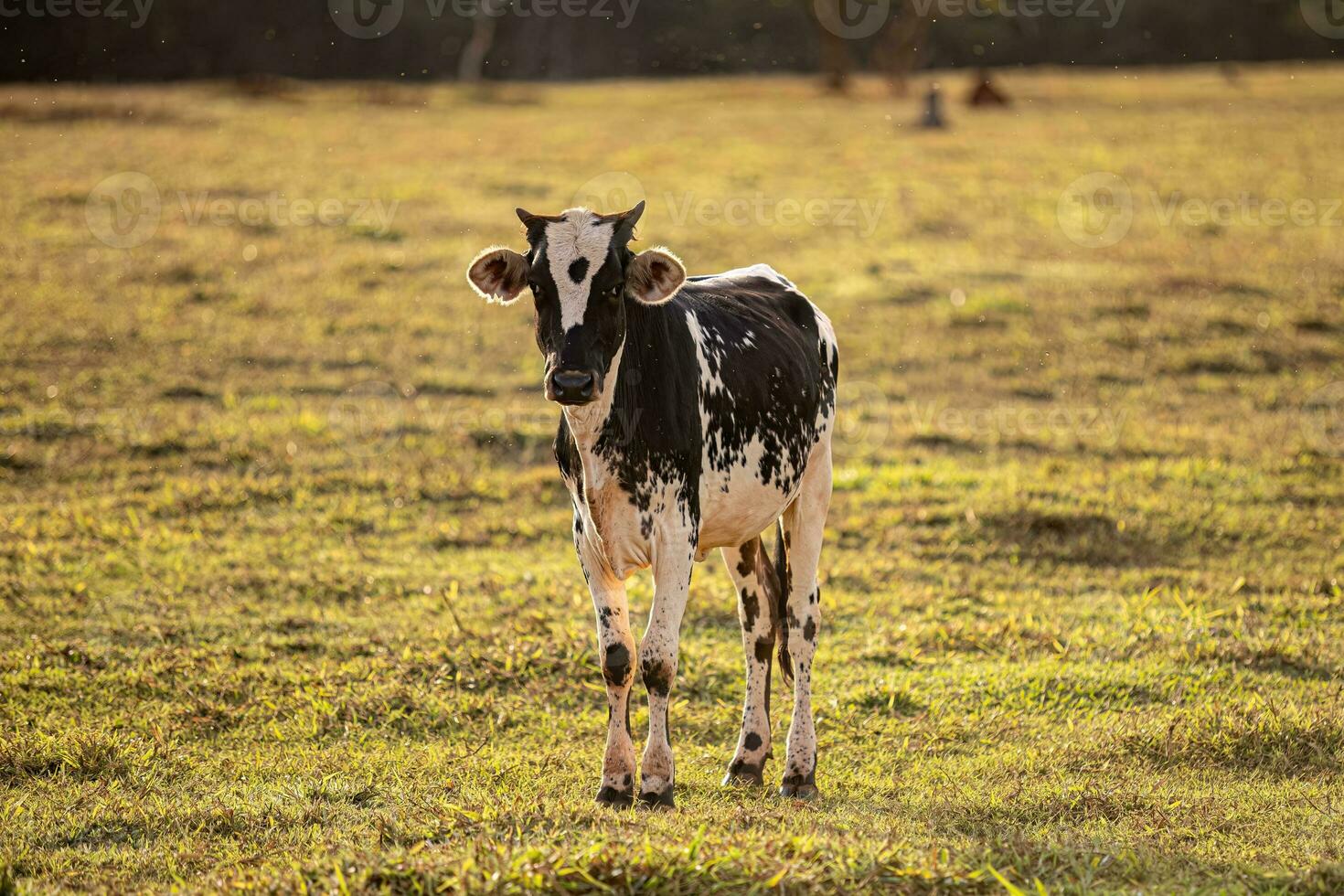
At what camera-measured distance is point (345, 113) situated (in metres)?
39.1

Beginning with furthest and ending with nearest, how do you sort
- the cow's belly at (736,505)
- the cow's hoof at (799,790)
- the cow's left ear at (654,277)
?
1. the cow's hoof at (799,790)
2. the cow's belly at (736,505)
3. the cow's left ear at (654,277)

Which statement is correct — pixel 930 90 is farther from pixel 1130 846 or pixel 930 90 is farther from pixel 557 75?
pixel 1130 846

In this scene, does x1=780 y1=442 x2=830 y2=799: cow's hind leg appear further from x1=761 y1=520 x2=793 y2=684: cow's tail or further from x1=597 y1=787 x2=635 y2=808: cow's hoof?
x1=597 y1=787 x2=635 y2=808: cow's hoof

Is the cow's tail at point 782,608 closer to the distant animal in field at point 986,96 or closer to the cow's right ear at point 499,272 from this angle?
the cow's right ear at point 499,272

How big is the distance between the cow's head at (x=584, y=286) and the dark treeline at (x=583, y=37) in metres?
39.7

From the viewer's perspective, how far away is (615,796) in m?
6.88

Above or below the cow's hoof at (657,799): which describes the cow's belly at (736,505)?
above

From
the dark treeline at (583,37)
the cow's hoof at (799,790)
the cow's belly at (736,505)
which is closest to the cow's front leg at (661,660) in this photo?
the cow's belly at (736,505)

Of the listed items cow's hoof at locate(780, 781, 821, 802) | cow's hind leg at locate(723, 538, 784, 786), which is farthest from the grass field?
cow's hind leg at locate(723, 538, 784, 786)

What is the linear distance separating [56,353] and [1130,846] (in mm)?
13879

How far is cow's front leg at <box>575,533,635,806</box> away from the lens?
6.91 m

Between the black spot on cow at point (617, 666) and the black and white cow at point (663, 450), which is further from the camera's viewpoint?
the black spot on cow at point (617, 666)

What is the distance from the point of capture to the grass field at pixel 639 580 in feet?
21.6

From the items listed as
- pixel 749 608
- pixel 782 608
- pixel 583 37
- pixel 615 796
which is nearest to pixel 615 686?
pixel 615 796
